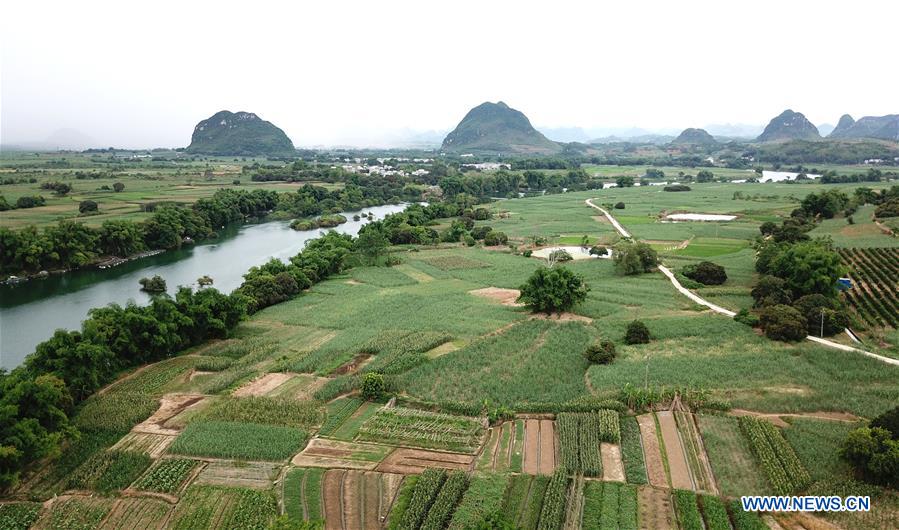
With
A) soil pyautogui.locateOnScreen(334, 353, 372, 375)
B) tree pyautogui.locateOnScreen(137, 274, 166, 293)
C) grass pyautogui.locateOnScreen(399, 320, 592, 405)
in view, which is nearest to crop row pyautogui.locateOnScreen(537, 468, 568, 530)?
grass pyautogui.locateOnScreen(399, 320, 592, 405)

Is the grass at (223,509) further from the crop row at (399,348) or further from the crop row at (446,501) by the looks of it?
the crop row at (399,348)

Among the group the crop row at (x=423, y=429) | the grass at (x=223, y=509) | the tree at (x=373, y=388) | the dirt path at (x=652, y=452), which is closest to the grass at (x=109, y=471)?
the grass at (x=223, y=509)

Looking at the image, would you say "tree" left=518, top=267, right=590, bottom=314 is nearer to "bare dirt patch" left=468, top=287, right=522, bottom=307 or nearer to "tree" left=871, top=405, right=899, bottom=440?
"bare dirt patch" left=468, top=287, right=522, bottom=307

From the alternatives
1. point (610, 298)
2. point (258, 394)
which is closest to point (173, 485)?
point (258, 394)

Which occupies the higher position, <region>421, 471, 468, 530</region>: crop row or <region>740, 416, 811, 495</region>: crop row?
<region>740, 416, 811, 495</region>: crop row

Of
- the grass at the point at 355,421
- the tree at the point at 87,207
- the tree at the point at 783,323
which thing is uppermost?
the tree at the point at 87,207

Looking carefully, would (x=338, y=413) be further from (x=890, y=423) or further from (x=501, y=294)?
(x=501, y=294)
